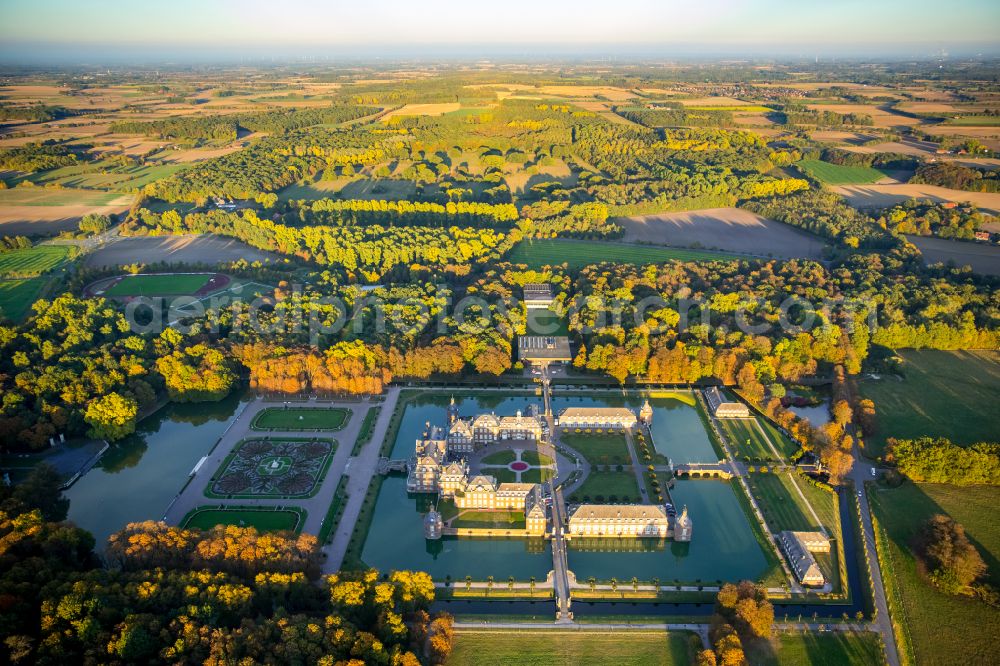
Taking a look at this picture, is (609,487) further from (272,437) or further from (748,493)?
(272,437)

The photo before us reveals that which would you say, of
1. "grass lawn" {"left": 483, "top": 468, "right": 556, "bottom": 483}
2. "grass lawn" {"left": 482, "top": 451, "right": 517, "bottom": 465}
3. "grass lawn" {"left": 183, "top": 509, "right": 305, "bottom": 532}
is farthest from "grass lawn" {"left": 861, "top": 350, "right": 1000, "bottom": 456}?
"grass lawn" {"left": 183, "top": 509, "right": 305, "bottom": 532}

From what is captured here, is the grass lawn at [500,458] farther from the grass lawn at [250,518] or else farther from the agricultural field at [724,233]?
the agricultural field at [724,233]

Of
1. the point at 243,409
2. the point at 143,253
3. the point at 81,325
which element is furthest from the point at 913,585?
the point at 143,253

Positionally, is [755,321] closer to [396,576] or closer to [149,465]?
[396,576]

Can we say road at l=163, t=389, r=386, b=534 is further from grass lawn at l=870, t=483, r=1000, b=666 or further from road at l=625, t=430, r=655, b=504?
grass lawn at l=870, t=483, r=1000, b=666

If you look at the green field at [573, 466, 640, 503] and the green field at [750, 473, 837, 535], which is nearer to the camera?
the green field at [750, 473, 837, 535]

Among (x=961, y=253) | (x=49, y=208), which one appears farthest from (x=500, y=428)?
(x=49, y=208)
